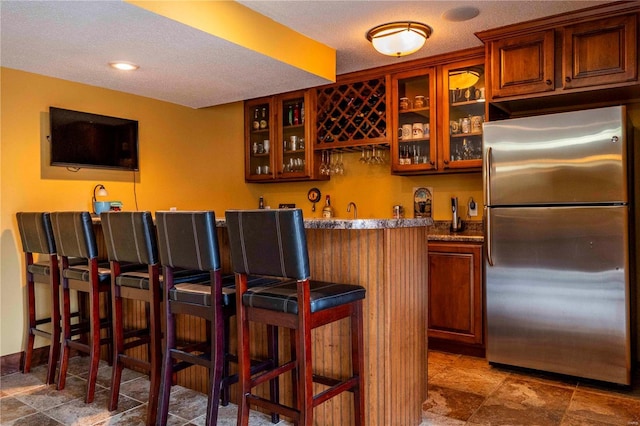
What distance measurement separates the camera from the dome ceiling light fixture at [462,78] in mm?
3543

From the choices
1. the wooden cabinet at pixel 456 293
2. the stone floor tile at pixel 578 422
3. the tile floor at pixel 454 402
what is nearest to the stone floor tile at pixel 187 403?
the tile floor at pixel 454 402

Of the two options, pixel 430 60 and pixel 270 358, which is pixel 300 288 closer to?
pixel 270 358

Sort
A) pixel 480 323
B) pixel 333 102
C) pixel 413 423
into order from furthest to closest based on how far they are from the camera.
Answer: pixel 333 102, pixel 480 323, pixel 413 423

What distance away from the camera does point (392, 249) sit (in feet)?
6.66

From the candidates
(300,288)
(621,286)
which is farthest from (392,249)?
(621,286)

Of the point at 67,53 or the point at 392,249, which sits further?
the point at 67,53

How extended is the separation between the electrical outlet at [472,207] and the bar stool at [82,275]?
112 inches

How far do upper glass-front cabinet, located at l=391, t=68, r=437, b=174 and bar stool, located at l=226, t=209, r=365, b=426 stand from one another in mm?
2082

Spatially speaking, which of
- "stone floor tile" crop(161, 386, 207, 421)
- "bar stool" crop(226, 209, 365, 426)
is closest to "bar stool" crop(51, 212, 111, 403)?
"stone floor tile" crop(161, 386, 207, 421)

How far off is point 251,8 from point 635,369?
346cm

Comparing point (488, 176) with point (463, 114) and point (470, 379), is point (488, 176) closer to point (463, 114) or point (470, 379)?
point (463, 114)

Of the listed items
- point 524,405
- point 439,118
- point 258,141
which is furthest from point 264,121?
point 524,405

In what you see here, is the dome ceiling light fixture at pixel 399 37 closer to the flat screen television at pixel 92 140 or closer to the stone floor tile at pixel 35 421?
the flat screen television at pixel 92 140

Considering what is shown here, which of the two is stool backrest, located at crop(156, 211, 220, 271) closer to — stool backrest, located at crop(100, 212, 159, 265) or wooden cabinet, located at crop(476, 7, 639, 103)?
stool backrest, located at crop(100, 212, 159, 265)
